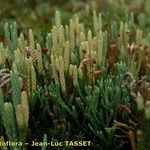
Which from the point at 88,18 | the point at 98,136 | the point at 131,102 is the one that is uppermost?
the point at 88,18

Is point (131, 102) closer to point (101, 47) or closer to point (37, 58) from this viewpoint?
point (101, 47)

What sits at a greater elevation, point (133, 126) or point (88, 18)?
point (88, 18)

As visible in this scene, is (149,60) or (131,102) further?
(149,60)

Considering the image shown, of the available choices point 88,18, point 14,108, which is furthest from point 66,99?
point 88,18

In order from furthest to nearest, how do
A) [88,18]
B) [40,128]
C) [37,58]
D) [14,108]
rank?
[88,18] → [37,58] → [40,128] → [14,108]

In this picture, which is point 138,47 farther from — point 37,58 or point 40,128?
point 40,128

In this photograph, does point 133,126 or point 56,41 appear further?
point 56,41

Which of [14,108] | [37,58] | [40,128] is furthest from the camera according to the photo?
[37,58]

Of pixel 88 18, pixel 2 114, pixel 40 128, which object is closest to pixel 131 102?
pixel 40 128

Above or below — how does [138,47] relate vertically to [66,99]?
above
